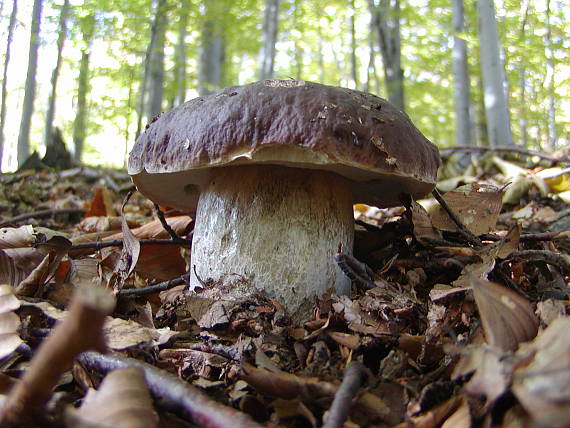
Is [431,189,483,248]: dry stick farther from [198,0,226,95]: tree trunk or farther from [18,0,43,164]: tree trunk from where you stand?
[18,0,43,164]: tree trunk

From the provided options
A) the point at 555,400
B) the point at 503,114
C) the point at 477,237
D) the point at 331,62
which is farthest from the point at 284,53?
the point at 555,400

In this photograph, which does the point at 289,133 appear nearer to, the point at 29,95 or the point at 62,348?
the point at 62,348

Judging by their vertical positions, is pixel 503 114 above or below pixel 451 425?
above

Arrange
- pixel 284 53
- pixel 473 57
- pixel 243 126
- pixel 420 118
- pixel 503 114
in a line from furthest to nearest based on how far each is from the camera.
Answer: pixel 284 53, pixel 420 118, pixel 473 57, pixel 503 114, pixel 243 126

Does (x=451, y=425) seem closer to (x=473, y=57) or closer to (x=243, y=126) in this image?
(x=243, y=126)

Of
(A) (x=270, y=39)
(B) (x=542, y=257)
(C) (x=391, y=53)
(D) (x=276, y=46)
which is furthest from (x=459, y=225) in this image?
(D) (x=276, y=46)

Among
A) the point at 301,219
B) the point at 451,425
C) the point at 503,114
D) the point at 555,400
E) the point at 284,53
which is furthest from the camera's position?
the point at 284,53

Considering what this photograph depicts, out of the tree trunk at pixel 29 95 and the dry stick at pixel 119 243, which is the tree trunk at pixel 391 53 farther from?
the tree trunk at pixel 29 95

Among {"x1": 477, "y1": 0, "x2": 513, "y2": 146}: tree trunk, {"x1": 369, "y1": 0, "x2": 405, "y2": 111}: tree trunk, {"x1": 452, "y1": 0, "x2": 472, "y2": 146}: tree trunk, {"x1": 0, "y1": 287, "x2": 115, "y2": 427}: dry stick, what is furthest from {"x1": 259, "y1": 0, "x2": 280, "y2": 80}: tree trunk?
{"x1": 0, "y1": 287, "x2": 115, "y2": 427}: dry stick
